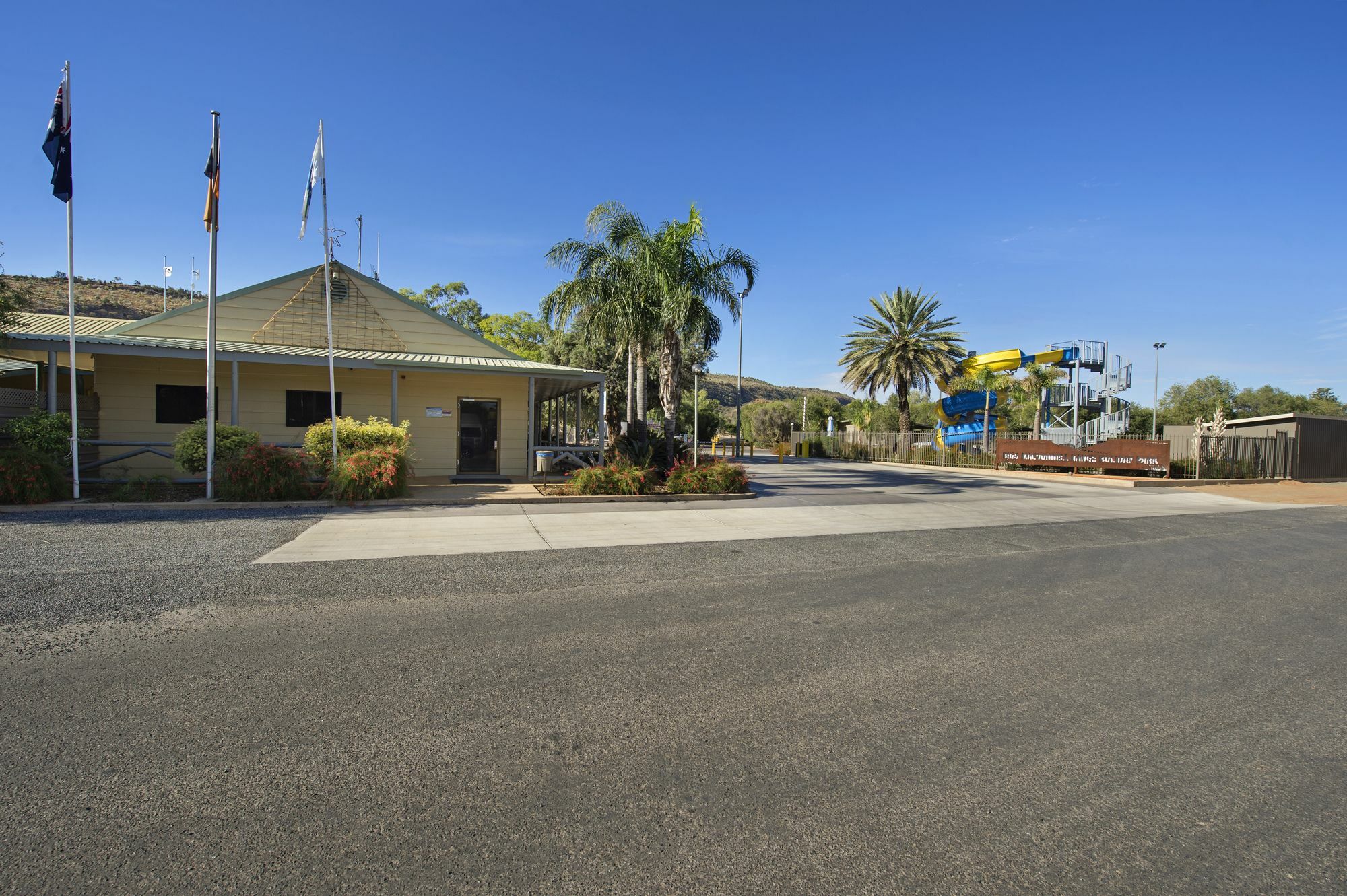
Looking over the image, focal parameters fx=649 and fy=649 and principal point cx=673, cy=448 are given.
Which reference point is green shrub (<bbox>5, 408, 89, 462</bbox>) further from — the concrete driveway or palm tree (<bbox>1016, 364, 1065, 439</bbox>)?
palm tree (<bbox>1016, 364, 1065, 439</bbox>)


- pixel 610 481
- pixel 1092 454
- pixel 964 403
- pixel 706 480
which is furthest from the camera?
pixel 964 403

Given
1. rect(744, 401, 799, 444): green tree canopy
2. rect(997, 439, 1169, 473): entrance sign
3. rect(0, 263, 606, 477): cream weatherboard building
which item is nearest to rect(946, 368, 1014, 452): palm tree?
rect(997, 439, 1169, 473): entrance sign

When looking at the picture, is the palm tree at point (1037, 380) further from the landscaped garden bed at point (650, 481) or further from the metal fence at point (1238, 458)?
the landscaped garden bed at point (650, 481)

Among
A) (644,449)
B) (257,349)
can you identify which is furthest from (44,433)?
(644,449)

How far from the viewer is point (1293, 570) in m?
8.26

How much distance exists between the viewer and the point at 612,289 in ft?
54.6

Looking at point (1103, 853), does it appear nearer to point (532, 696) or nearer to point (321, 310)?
point (532, 696)

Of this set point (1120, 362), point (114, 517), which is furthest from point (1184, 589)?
point (1120, 362)

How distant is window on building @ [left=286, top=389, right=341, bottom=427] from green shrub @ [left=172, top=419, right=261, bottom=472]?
11.5ft

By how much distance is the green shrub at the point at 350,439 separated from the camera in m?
13.3

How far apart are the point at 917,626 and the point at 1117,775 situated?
2.32 metres

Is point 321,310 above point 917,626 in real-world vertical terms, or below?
Result: above

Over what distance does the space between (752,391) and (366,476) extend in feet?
380

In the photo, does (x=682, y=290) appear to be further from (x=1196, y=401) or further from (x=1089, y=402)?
(x=1196, y=401)
